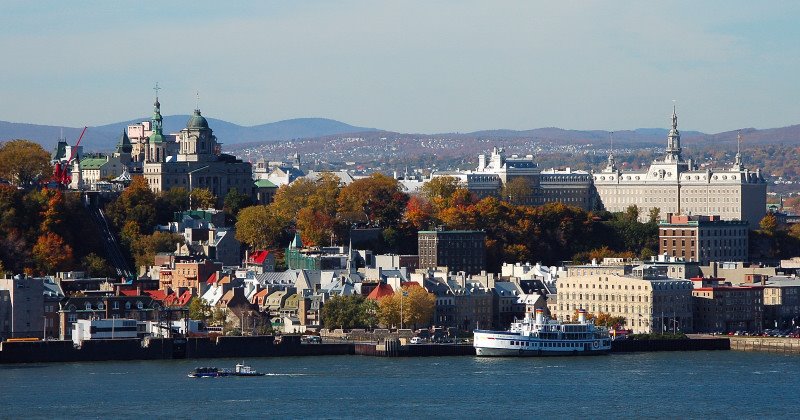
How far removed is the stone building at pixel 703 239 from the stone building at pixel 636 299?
2563 cm

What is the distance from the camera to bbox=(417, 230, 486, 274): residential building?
348 feet

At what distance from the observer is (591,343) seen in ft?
271

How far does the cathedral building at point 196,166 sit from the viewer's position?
12188cm

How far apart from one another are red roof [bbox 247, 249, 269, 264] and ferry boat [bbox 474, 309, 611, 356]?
2352cm

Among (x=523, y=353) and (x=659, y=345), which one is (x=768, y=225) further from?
(x=523, y=353)

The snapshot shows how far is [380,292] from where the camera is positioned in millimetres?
89062

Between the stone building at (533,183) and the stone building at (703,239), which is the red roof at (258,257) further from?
the stone building at (533,183)

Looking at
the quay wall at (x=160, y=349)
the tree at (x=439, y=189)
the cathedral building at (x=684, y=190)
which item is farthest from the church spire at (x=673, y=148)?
the quay wall at (x=160, y=349)

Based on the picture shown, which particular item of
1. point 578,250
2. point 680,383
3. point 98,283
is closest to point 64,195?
point 98,283

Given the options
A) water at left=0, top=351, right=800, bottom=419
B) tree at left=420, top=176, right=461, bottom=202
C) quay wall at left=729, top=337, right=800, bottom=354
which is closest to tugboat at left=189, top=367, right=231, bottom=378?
water at left=0, top=351, right=800, bottom=419

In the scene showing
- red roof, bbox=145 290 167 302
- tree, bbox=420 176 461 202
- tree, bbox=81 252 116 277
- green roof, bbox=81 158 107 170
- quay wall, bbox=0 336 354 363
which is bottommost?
quay wall, bbox=0 336 354 363

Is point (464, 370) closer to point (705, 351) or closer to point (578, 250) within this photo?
point (705, 351)

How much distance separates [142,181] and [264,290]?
24988 mm

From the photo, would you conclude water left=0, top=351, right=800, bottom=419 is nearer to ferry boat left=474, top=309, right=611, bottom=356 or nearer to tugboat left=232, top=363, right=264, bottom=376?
tugboat left=232, top=363, right=264, bottom=376
